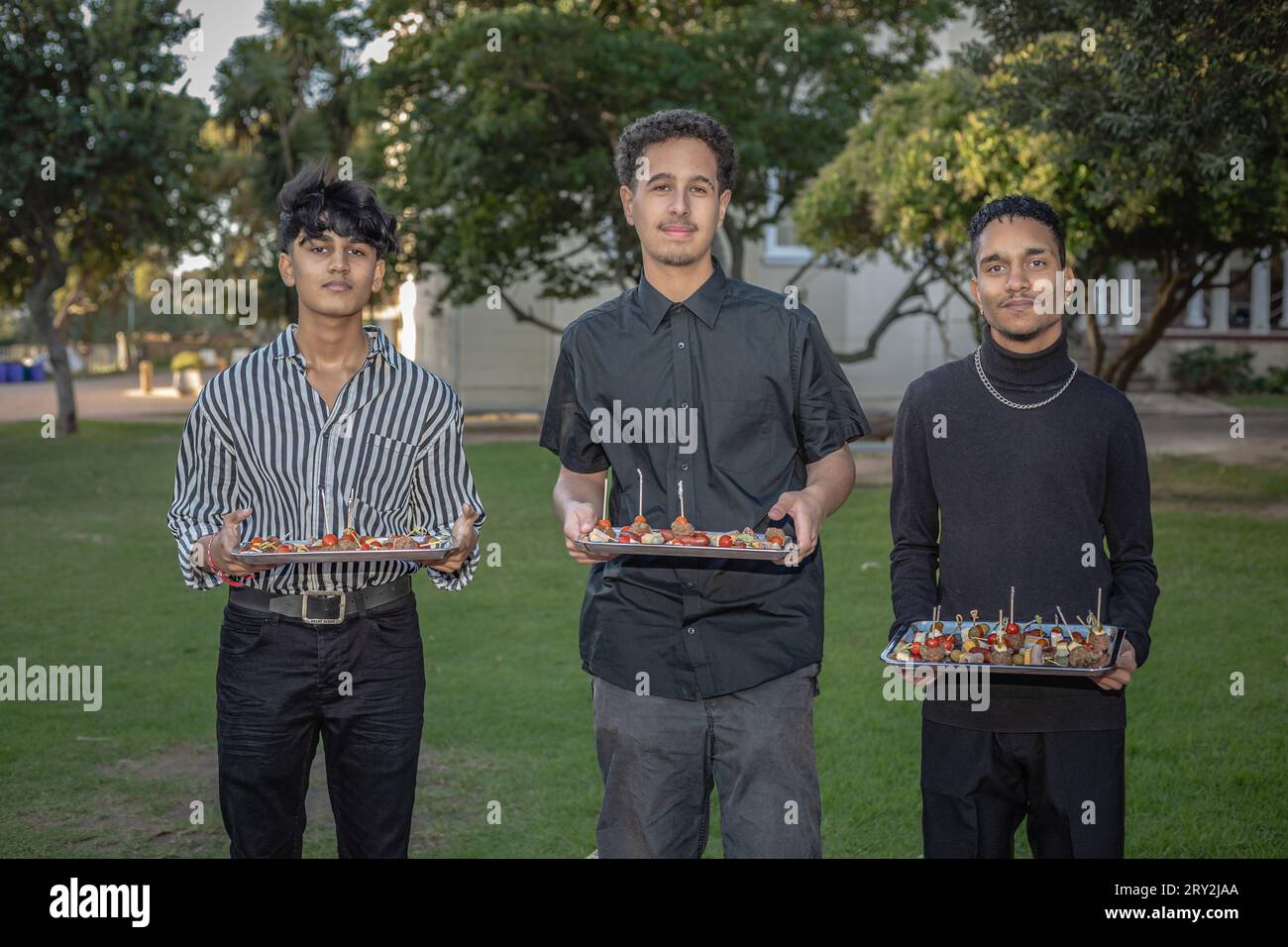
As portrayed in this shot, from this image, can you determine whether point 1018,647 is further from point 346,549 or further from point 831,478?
point 346,549

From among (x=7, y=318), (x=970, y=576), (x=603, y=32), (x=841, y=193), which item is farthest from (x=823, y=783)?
(x=7, y=318)

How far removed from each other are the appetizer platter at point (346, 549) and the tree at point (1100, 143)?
810 cm

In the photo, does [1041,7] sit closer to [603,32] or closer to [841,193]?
[841,193]

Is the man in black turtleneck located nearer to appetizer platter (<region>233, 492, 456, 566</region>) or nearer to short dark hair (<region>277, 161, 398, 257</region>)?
appetizer platter (<region>233, 492, 456, 566</region>)

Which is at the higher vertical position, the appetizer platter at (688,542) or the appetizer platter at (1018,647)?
the appetizer platter at (688,542)

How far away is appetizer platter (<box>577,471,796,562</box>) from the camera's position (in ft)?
11.2

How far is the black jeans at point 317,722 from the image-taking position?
373 centimetres

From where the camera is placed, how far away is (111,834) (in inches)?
234

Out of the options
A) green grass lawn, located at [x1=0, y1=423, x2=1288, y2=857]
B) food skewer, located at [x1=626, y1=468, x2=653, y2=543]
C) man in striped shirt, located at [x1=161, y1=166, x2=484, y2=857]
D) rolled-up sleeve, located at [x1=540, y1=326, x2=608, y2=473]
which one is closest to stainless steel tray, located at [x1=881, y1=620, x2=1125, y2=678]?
food skewer, located at [x1=626, y1=468, x2=653, y2=543]

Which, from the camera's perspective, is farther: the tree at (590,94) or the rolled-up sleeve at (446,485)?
the tree at (590,94)

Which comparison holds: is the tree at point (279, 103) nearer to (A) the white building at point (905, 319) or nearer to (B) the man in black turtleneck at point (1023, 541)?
(A) the white building at point (905, 319)

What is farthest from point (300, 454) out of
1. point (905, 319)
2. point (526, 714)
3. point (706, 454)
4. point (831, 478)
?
point (905, 319)

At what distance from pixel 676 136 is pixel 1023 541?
1.43 metres

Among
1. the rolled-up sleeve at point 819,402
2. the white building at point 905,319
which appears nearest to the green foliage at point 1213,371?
the white building at point 905,319
